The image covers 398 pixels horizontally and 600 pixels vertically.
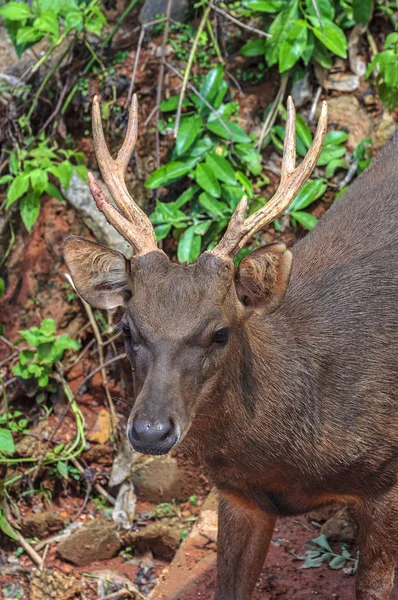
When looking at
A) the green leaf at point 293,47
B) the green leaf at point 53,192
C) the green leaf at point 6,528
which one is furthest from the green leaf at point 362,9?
the green leaf at point 6,528

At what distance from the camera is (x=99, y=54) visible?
605 cm

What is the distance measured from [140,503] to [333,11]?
122 inches

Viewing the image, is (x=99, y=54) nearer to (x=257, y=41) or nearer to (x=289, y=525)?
(x=257, y=41)

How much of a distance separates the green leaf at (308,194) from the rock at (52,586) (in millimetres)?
2380

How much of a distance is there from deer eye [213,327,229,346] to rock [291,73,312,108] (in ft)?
9.44

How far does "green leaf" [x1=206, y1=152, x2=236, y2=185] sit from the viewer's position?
5406 mm

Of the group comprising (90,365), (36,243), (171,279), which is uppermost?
(171,279)

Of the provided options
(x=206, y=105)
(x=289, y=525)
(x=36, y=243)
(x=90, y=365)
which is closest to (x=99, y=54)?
(x=206, y=105)

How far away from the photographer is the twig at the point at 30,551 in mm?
5125

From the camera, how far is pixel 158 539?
207 inches

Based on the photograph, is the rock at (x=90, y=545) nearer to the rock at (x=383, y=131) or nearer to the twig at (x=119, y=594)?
the twig at (x=119, y=594)

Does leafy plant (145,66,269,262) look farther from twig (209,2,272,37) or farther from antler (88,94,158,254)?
antler (88,94,158,254)

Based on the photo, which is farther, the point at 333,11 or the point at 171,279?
the point at 333,11

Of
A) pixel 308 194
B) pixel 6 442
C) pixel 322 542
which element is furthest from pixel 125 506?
pixel 308 194
